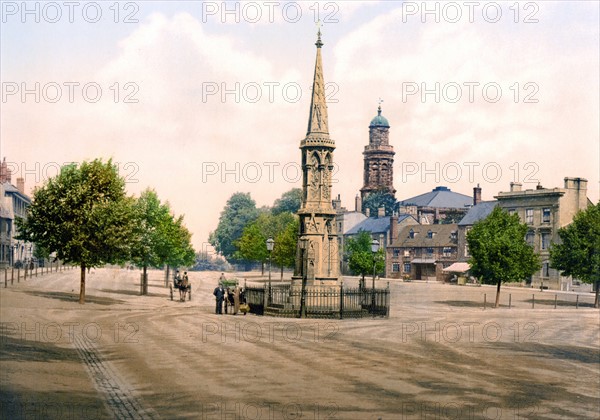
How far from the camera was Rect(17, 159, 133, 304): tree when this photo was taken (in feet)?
119

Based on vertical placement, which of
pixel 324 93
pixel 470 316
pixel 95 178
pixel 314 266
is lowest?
pixel 470 316

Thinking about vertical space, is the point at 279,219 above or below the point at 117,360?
above

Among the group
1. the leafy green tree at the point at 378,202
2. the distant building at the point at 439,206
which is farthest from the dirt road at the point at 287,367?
the leafy green tree at the point at 378,202

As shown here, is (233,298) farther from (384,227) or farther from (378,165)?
(378,165)

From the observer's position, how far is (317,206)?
1297 inches

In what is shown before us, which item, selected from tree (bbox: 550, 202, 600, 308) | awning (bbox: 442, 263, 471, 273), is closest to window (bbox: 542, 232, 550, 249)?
awning (bbox: 442, 263, 471, 273)

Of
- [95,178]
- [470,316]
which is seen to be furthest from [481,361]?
[95,178]

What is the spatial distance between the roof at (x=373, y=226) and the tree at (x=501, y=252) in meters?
56.8

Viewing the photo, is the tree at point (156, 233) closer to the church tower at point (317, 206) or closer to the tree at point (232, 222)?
the church tower at point (317, 206)

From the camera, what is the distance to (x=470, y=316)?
36.2m

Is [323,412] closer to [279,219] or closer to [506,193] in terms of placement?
[506,193]

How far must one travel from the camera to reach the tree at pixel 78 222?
119 feet

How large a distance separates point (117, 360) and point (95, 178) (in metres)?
21.4

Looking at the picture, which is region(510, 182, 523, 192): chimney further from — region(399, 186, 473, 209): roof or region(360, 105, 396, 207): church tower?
region(360, 105, 396, 207): church tower
